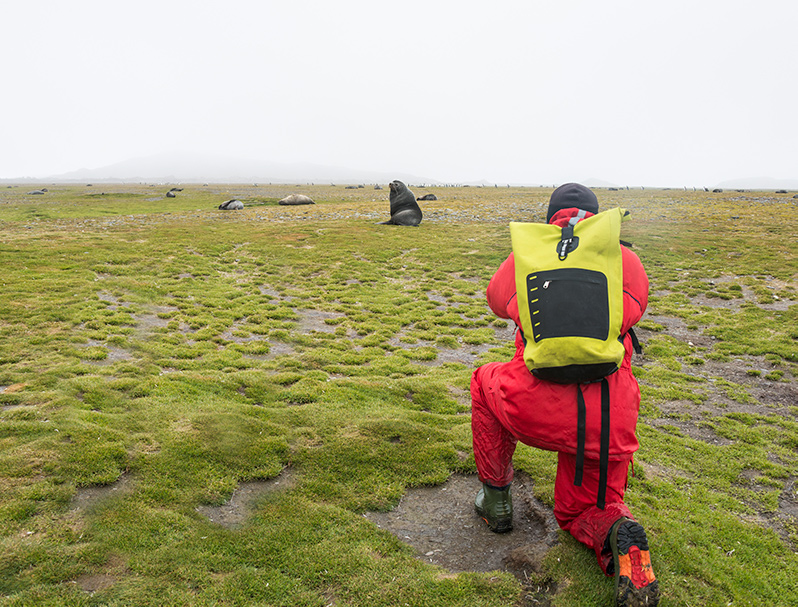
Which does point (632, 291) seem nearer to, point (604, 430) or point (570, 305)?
point (570, 305)

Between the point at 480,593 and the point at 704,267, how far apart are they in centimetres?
2791

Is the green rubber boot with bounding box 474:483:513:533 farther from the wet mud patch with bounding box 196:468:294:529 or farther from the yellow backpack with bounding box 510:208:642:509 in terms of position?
the wet mud patch with bounding box 196:468:294:529

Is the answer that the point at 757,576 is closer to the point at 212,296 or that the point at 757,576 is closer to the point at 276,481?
the point at 276,481

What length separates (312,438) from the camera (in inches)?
320

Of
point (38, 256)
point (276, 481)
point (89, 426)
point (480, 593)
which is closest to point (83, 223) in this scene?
point (38, 256)

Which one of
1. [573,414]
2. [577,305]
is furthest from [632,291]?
[573,414]

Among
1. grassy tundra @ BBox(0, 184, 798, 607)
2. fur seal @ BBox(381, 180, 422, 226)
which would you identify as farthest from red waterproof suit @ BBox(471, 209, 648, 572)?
fur seal @ BBox(381, 180, 422, 226)

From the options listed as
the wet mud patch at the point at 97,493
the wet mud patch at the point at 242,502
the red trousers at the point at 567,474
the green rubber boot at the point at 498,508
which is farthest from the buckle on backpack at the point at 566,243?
the wet mud patch at the point at 97,493

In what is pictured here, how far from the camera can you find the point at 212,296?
64.8ft

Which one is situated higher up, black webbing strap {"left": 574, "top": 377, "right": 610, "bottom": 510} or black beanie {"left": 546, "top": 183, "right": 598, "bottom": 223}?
black beanie {"left": 546, "top": 183, "right": 598, "bottom": 223}

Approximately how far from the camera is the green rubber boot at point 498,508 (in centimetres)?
598

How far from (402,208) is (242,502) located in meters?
37.6

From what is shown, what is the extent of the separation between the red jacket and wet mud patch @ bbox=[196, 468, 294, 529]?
3759 millimetres

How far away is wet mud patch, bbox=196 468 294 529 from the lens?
238 inches
